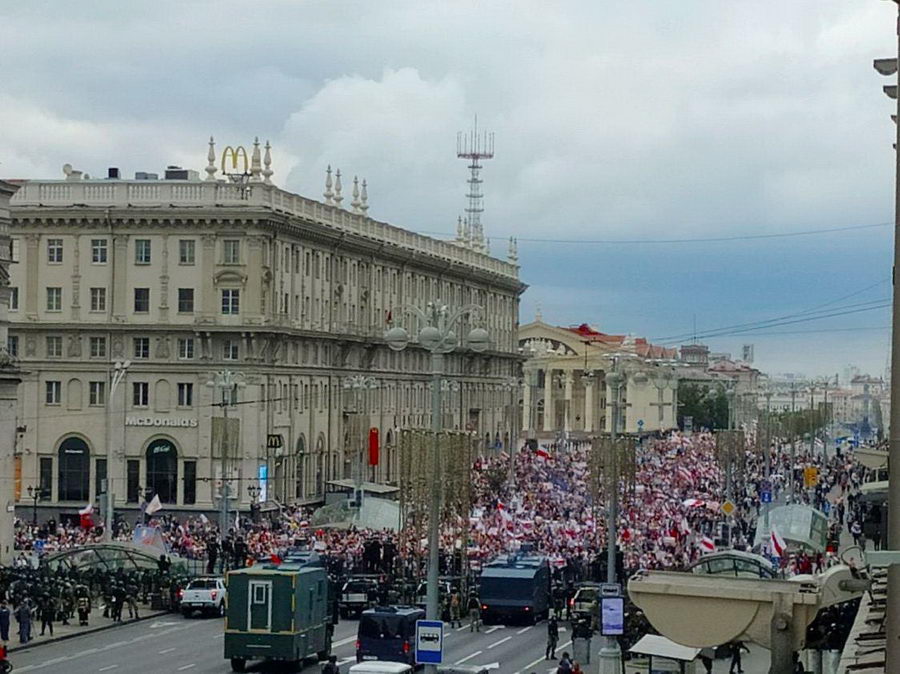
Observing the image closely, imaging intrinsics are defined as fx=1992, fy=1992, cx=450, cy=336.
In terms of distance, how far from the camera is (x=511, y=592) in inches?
2082

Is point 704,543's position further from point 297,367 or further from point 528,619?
point 297,367

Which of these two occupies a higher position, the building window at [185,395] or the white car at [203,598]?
the building window at [185,395]

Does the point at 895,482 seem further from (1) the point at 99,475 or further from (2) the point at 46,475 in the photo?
(2) the point at 46,475

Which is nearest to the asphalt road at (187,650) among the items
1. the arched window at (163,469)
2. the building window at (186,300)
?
the arched window at (163,469)

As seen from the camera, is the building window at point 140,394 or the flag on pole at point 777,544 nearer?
the flag on pole at point 777,544

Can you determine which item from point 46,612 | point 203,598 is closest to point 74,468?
point 203,598

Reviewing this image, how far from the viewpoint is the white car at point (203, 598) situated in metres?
53.4

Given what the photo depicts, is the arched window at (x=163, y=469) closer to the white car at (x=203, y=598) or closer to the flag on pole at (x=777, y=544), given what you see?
the white car at (x=203, y=598)

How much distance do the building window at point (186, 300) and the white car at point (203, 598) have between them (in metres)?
38.3

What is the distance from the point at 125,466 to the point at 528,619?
40.2 m

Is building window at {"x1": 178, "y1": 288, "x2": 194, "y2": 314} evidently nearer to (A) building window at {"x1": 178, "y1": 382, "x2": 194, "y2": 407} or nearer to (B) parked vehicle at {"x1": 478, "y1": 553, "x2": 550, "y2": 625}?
(A) building window at {"x1": 178, "y1": 382, "x2": 194, "y2": 407}

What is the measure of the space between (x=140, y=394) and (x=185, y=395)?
84.0 inches

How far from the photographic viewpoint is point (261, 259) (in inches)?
3578

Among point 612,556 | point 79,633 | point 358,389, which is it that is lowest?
point 79,633
